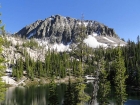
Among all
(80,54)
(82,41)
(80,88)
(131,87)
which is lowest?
(131,87)

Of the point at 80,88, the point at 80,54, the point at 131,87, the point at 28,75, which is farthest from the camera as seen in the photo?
the point at 28,75

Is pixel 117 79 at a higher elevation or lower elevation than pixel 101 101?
higher

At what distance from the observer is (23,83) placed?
15450 cm

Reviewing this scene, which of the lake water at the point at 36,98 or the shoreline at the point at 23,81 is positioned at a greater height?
the shoreline at the point at 23,81

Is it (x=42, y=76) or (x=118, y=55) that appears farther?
(x=42, y=76)

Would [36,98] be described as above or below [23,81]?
below

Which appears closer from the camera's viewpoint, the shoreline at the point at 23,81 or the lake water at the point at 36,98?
the lake water at the point at 36,98

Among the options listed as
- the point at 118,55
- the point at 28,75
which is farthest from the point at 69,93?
the point at 28,75

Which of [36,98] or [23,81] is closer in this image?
[36,98]

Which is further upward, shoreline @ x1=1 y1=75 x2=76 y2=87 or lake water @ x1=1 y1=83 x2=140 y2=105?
shoreline @ x1=1 y1=75 x2=76 y2=87

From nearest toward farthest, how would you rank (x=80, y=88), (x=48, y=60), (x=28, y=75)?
(x=80, y=88)
(x=28, y=75)
(x=48, y=60)

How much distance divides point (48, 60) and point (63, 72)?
23.9 meters

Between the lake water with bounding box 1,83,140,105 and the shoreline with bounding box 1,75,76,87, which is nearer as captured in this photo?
the lake water with bounding box 1,83,140,105

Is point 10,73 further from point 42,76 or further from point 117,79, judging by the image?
point 117,79
